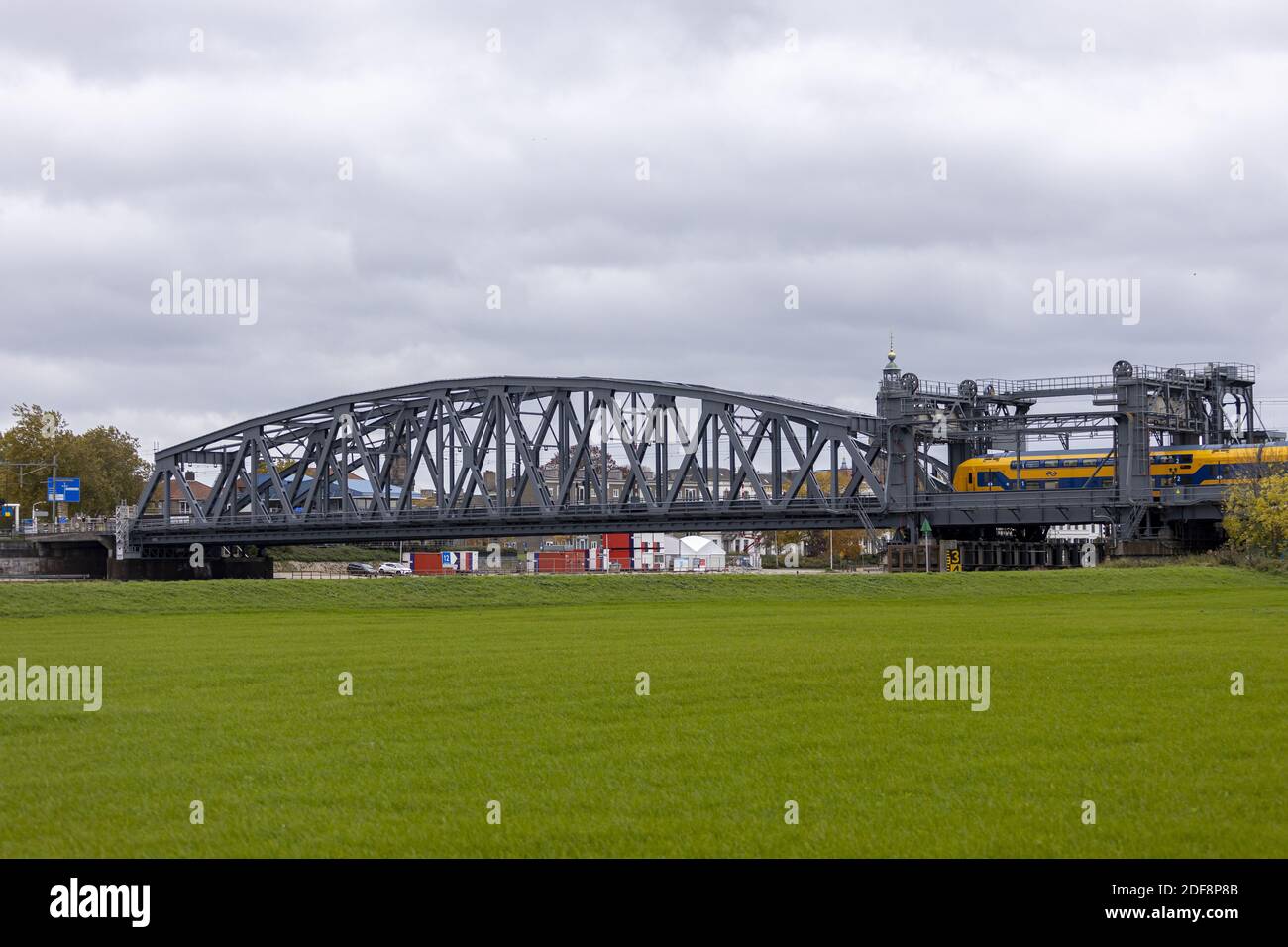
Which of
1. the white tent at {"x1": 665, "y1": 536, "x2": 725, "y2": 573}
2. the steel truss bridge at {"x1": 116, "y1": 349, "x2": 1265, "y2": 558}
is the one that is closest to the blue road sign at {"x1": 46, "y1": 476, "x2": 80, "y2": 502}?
the steel truss bridge at {"x1": 116, "y1": 349, "x2": 1265, "y2": 558}

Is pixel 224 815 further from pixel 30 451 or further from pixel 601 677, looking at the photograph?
pixel 30 451

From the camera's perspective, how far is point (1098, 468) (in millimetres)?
93125

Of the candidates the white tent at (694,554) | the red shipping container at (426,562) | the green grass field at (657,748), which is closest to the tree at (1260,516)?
the green grass field at (657,748)

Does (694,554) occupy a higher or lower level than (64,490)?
lower

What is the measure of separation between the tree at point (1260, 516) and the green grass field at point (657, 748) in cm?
4041

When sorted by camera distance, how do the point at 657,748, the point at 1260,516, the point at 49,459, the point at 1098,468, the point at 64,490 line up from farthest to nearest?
the point at 49,459 → the point at 64,490 → the point at 1098,468 → the point at 1260,516 → the point at 657,748

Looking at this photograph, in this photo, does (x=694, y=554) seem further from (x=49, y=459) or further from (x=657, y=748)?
(x=657, y=748)

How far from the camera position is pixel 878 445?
101000 mm

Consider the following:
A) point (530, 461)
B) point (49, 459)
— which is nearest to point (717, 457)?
point (530, 461)

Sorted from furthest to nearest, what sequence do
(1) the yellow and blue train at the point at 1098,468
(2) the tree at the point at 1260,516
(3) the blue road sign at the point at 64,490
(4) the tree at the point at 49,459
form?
(4) the tree at the point at 49,459 → (3) the blue road sign at the point at 64,490 → (1) the yellow and blue train at the point at 1098,468 → (2) the tree at the point at 1260,516

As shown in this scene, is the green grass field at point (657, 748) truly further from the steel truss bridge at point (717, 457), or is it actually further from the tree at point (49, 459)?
the tree at point (49, 459)

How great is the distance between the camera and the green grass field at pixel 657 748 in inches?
502

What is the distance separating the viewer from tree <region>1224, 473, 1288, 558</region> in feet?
243

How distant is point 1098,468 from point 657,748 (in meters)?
81.5
